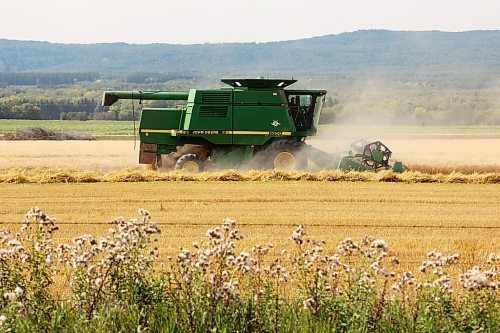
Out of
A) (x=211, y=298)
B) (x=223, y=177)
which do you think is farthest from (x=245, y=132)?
(x=211, y=298)

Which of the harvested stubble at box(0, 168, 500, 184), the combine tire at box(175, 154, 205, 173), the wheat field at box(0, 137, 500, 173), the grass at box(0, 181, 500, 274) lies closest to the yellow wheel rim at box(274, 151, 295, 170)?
the wheat field at box(0, 137, 500, 173)

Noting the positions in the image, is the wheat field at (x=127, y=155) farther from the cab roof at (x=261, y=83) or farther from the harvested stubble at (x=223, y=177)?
the cab roof at (x=261, y=83)

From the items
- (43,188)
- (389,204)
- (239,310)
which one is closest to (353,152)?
(389,204)

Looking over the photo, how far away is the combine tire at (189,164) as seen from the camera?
2003 centimetres

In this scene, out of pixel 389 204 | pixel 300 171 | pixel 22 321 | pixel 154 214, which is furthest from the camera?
pixel 300 171

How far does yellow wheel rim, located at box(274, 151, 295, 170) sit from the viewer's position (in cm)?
2023

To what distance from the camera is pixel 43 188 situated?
58.1 ft

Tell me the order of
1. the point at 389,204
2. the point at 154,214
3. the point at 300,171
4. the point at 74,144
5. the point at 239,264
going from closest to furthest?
the point at 239,264 < the point at 154,214 < the point at 389,204 < the point at 300,171 < the point at 74,144

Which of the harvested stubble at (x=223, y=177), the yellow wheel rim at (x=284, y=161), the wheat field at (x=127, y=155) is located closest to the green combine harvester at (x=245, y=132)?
the yellow wheel rim at (x=284, y=161)

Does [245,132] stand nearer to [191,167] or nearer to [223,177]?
[191,167]

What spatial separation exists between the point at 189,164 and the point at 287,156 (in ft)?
7.67

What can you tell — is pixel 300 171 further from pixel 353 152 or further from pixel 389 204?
pixel 389 204

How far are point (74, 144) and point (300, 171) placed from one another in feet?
41.0

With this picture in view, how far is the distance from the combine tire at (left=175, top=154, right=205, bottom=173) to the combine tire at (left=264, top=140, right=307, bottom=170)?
69.3 inches
